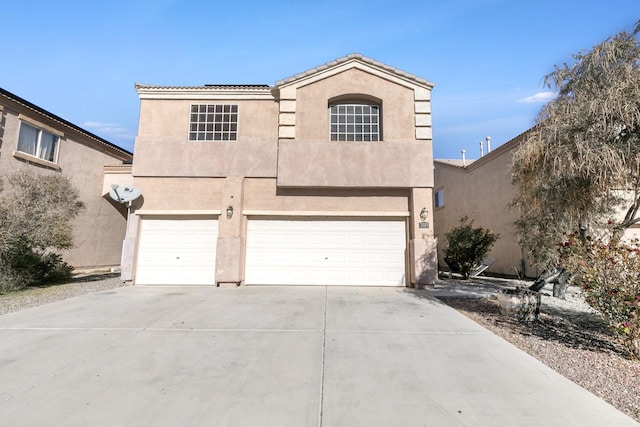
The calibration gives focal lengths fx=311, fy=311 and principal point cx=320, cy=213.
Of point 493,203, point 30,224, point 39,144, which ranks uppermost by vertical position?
point 39,144

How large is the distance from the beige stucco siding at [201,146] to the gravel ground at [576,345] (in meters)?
7.99

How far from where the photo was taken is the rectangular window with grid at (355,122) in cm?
1155

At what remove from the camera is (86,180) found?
50.4 feet

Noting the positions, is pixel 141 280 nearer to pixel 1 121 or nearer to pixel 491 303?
pixel 1 121

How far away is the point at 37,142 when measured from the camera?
1342 cm

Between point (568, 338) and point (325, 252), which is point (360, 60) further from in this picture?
point (568, 338)

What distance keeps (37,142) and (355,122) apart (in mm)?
13622

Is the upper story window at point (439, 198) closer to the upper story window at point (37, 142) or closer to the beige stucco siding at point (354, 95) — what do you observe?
the beige stucco siding at point (354, 95)

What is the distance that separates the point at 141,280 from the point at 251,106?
7.41m

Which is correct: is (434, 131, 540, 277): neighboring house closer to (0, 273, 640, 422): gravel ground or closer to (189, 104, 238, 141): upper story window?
(0, 273, 640, 422): gravel ground

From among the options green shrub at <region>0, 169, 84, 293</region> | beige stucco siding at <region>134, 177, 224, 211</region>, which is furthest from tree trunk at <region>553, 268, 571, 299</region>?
green shrub at <region>0, 169, 84, 293</region>

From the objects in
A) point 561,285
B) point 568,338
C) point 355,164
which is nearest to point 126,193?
point 355,164

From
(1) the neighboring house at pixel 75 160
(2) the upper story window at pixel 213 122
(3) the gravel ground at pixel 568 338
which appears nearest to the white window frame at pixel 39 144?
(1) the neighboring house at pixel 75 160

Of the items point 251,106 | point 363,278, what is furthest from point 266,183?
point 363,278
